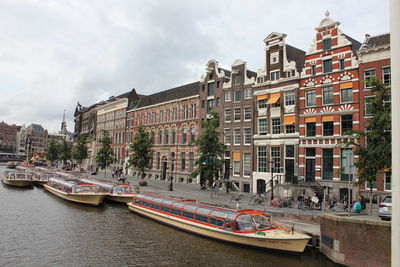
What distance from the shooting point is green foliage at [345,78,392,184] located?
2036 cm

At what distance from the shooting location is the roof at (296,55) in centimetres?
3791

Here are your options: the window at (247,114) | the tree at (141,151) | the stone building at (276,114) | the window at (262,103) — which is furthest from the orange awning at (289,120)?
the tree at (141,151)

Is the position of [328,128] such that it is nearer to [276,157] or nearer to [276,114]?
[276,114]

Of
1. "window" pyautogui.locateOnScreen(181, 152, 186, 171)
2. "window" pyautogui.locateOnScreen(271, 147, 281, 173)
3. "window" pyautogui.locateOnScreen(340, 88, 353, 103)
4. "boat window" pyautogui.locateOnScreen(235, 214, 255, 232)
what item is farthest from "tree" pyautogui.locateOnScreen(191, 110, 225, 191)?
"window" pyautogui.locateOnScreen(181, 152, 186, 171)

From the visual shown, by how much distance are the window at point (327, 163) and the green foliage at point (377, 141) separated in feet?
32.5

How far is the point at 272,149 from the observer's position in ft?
123

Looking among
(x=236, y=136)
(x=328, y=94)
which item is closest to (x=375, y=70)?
(x=328, y=94)

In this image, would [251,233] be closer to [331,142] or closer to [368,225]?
[368,225]

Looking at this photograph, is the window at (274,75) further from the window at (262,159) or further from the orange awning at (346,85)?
the window at (262,159)

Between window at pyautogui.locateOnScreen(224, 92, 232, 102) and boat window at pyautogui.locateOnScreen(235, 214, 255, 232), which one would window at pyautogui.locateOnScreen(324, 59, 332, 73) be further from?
boat window at pyautogui.locateOnScreen(235, 214, 255, 232)

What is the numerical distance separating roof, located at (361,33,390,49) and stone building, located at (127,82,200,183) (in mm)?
26347

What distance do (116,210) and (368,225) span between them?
A: 23400 mm

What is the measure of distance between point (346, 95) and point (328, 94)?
1893mm

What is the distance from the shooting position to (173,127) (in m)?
56.7
